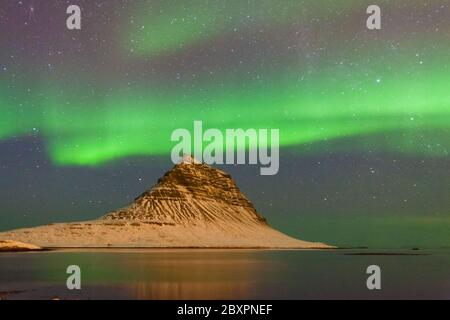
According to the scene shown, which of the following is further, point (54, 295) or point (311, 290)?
point (311, 290)

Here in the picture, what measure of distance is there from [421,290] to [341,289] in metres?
7.28

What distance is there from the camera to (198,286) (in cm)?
5941

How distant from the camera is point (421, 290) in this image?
57.5 meters

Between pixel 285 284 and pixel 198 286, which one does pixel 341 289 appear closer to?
pixel 285 284
